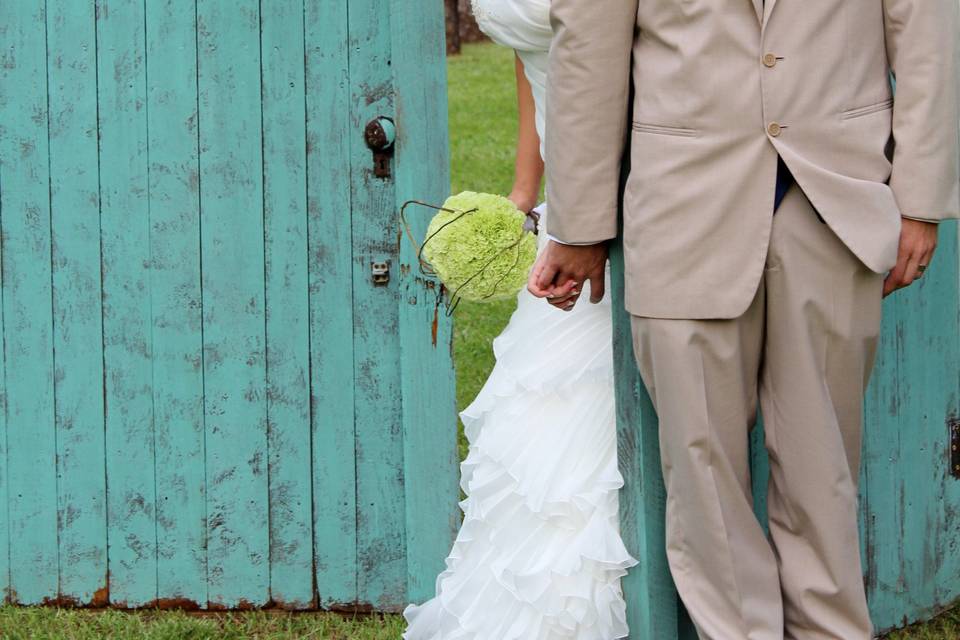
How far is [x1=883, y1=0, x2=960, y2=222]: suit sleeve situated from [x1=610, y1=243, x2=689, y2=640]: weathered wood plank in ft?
2.11

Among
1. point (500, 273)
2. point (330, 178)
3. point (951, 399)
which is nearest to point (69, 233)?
point (330, 178)

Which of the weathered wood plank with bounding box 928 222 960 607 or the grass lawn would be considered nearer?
the weathered wood plank with bounding box 928 222 960 607

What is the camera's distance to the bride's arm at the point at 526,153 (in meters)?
3.44

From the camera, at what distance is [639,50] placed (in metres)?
2.87

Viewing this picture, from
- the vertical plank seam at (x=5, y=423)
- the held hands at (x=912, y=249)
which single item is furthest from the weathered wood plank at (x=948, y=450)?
the vertical plank seam at (x=5, y=423)

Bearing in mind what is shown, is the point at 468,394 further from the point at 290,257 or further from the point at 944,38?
the point at 944,38

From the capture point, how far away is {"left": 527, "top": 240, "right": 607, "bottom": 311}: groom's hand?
300 cm

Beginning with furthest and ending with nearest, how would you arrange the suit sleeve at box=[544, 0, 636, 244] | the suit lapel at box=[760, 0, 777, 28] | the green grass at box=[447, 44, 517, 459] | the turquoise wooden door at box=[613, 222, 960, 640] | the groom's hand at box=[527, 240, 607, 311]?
the green grass at box=[447, 44, 517, 459] → the turquoise wooden door at box=[613, 222, 960, 640] → the groom's hand at box=[527, 240, 607, 311] → the suit sleeve at box=[544, 0, 636, 244] → the suit lapel at box=[760, 0, 777, 28]

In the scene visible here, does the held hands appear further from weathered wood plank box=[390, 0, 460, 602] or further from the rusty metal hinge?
weathered wood plank box=[390, 0, 460, 602]

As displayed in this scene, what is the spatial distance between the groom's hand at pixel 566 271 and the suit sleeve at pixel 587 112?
0.21 ft

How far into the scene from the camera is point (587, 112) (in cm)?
287

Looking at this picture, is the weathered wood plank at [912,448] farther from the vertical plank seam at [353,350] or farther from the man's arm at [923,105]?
the vertical plank seam at [353,350]

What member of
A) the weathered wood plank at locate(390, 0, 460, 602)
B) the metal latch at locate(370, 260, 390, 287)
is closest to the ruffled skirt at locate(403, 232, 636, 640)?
the weathered wood plank at locate(390, 0, 460, 602)

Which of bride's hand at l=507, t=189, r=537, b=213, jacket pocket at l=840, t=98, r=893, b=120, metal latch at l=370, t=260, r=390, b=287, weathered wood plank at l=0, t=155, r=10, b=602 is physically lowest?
weathered wood plank at l=0, t=155, r=10, b=602
